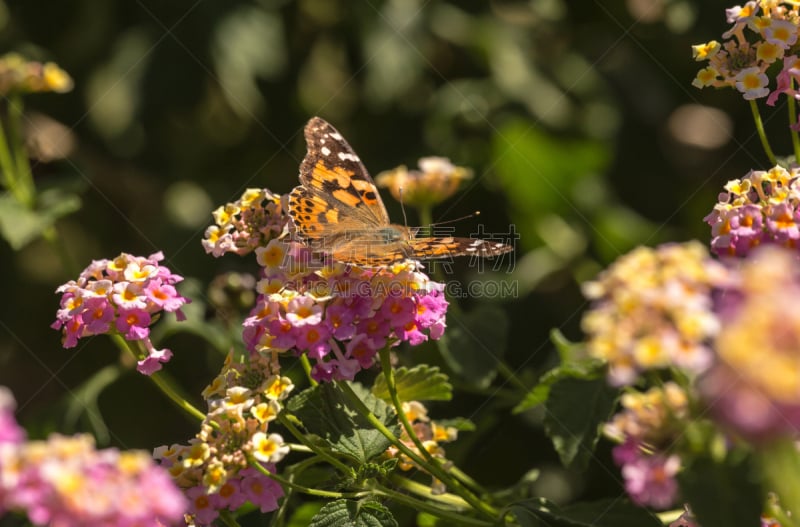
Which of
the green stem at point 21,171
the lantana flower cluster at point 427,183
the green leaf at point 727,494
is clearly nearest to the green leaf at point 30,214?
the green stem at point 21,171

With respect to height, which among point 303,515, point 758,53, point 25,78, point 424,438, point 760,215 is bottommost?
point 303,515

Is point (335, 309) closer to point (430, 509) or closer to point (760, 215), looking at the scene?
point (430, 509)

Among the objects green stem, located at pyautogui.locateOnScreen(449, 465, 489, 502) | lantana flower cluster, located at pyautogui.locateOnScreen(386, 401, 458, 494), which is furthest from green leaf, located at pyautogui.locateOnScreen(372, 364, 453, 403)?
green stem, located at pyautogui.locateOnScreen(449, 465, 489, 502)

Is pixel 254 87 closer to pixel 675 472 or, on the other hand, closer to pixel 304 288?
pixel 304 288

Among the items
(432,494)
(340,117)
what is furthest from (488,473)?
(340,117)

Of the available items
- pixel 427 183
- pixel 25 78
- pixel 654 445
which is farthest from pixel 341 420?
pixel 25 78

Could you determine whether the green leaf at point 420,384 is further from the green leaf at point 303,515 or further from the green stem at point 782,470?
the green stem at point 782,470
